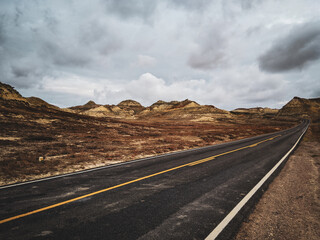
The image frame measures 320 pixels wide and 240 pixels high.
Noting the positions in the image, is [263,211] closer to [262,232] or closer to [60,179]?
[262,232]

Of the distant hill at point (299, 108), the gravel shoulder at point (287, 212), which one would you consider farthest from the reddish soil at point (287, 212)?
the distant hill at point (299, 108)

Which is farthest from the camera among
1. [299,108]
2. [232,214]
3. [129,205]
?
[299,108]

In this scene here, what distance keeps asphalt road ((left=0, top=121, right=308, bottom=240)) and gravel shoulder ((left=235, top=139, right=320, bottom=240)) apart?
0.85ft

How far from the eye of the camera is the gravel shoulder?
317 centimetres

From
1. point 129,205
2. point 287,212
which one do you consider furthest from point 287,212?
point 129,205

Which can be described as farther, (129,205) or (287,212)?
(129,205)

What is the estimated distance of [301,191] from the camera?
204 inches

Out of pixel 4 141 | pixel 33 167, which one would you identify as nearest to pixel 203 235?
pixel 33 167

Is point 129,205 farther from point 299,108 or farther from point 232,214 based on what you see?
point 299,108

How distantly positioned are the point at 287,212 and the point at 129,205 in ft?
13.4

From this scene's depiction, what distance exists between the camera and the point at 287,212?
3959mm

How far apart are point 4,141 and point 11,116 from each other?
1003 centimetres

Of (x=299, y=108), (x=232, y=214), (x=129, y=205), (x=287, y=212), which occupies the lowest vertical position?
(x=287, y=212)

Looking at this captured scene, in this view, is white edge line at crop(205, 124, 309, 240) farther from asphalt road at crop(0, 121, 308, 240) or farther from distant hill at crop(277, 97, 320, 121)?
distant hill at crop(277, 97, 320, 121)
